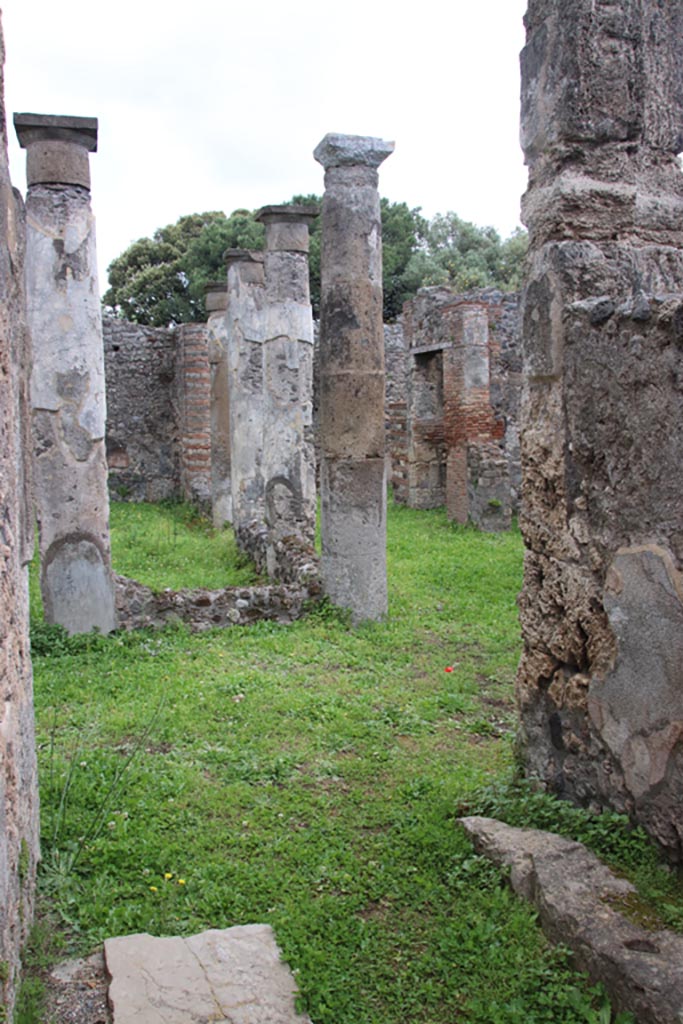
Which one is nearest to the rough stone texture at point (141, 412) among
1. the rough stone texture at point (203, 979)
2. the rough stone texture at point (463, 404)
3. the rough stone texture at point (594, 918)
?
the rough stone texture at point (463, 404)

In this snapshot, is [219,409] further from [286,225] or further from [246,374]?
[286,225]

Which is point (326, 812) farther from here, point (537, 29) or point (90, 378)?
point (90, 378)

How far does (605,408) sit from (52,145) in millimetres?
5762

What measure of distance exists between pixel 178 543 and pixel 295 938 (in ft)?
32.7

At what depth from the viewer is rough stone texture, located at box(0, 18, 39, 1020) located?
2670 millimetres

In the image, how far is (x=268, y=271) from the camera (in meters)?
11.4

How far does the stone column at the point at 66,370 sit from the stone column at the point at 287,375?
11.1 feet

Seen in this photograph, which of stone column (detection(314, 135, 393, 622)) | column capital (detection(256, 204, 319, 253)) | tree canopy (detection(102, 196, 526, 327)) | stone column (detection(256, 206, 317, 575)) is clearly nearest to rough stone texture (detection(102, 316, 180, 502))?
stone column (detection(256, 206, 317, 575))

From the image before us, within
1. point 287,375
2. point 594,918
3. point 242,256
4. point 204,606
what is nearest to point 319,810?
point 594,918

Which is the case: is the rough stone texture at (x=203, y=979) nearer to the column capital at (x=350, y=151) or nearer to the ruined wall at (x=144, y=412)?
the column capital at (x=350, y=151)

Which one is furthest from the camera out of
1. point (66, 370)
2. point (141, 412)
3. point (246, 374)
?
point (141, 412)

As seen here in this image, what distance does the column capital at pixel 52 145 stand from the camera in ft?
24.2

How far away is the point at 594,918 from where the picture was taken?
302cm

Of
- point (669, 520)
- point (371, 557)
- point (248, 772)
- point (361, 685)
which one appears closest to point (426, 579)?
point (371, 557)
